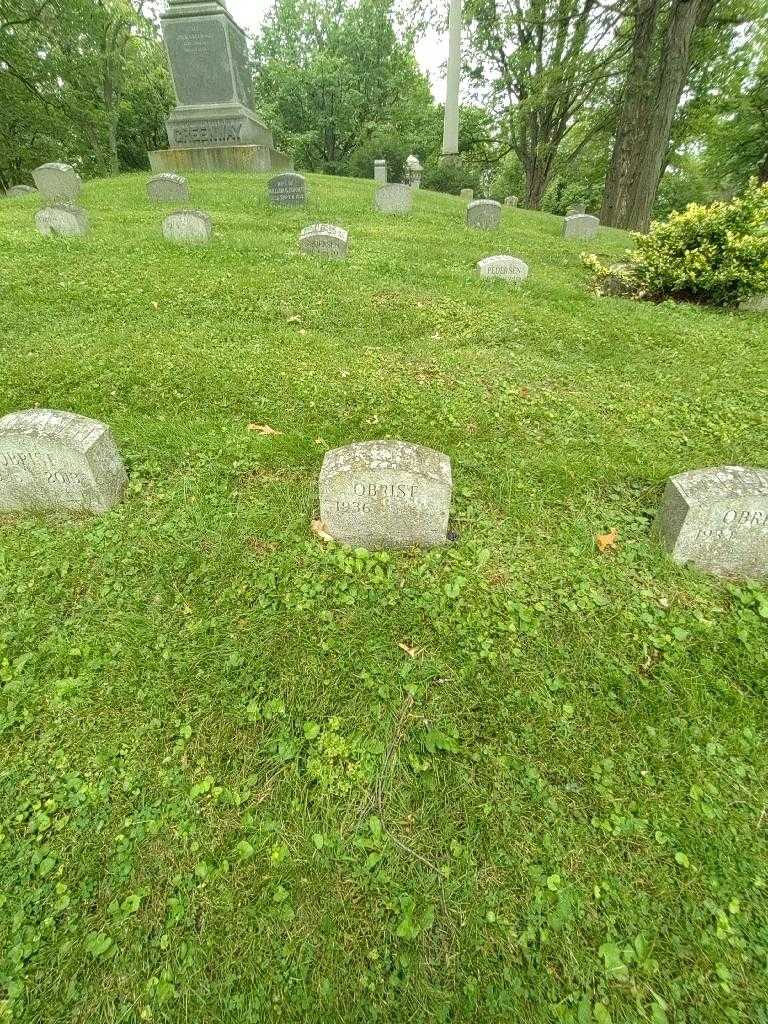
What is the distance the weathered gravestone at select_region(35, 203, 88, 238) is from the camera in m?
8.12

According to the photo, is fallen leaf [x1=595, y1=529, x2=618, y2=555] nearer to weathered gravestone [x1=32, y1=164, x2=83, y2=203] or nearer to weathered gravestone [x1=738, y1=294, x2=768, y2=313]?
weathered gravestone [x1=738, y1=294, x2=768, y2=313]

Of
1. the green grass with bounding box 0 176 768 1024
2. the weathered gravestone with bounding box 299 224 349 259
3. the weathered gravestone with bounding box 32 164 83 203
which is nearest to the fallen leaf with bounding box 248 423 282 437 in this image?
the green grass with bounding box 0 176 768 1024

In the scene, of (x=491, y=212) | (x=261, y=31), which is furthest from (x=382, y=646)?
(x=261, y=31)

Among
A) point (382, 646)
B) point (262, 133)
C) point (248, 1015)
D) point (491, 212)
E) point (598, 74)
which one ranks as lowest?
point (248, 1015)

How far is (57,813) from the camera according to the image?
6.91 ft

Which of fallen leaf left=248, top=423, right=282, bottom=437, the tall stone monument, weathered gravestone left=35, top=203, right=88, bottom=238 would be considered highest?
the tall stone monument

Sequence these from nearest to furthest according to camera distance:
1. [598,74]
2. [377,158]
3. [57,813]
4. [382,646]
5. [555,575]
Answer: [57,813], [382,646], [555,575], [598,74], [377,158]

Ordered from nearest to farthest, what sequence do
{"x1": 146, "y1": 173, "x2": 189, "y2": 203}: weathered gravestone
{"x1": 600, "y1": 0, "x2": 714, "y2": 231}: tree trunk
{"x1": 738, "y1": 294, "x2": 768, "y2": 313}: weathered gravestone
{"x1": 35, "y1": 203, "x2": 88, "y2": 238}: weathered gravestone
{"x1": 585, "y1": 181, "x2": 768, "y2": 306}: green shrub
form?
{"x1": 585, "y1": 181, "x2": 768, "y2": 306}: green shrub, {"x1": 738, "y1": 294, "x2": 768, "y2": 313}: weathered gravestone, {"x1": 35, "y1": 203, "x2": 88, "y2": 238}: weathered gravestone, {"x1": 600, "y1": 0, "x2": 714, "y2": 231}: tree trunk, {"x1": 146, "y1": 173, "x2": 189, "y2": 203}: weathered gravestone

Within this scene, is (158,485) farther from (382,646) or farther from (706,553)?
(706,553)

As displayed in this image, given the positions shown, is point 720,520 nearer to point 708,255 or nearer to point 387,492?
point 387,492

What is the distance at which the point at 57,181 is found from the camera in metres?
11.7

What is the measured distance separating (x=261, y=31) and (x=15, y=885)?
43750 mm

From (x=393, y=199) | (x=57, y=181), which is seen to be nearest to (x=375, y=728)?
(x=393, y=199)

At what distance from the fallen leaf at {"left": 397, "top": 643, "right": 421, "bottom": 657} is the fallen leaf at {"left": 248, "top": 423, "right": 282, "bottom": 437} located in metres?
2.29
